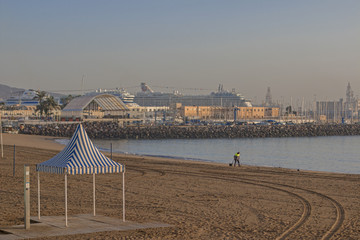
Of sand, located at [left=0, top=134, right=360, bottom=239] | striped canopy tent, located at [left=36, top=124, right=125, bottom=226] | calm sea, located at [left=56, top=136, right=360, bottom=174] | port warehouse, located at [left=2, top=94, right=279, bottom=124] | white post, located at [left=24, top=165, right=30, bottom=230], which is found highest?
port warehouse, located at [left=2, top=94, right=279, bottom=124]

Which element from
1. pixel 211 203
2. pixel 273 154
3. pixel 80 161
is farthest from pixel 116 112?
pixel 80 161

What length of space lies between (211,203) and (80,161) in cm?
408

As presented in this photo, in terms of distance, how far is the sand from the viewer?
8859 millimetres

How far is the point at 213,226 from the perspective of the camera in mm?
9242

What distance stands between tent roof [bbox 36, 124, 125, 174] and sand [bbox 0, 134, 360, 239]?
3.62 feet

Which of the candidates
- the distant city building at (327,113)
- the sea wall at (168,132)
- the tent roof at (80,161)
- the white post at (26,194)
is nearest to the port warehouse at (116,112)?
the sea wall at (168,132)

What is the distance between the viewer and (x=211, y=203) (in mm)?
11898

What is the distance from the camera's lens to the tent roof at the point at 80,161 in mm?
Result: 8648

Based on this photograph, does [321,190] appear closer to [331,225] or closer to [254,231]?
[331,225]

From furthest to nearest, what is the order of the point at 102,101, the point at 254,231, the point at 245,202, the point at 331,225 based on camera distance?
the point at 102,101, the point at 245,202, the point at 331,225, the point at 254,231

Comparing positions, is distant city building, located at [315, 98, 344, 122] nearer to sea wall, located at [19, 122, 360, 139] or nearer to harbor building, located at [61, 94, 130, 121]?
sea wall, located at [19, 122, 360, 139]

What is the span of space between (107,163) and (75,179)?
7.10 meters

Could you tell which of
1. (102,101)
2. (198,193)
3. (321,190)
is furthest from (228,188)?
(102,101)

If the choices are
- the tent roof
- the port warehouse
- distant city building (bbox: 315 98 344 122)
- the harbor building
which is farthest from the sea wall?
the tent roof
